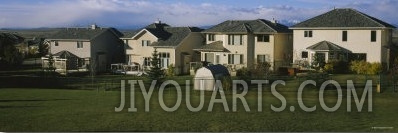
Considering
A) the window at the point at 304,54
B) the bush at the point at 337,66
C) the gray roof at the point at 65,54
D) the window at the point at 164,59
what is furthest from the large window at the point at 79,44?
the bush at the point at 337,66

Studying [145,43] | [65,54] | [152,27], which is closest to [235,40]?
[145,43]

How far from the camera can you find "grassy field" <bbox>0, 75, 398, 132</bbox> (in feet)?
59.6

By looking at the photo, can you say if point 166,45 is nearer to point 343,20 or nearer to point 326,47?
point 326,47

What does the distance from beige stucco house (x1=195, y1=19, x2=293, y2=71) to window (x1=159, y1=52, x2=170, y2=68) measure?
10.3 feet

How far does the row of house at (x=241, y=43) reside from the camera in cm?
4131

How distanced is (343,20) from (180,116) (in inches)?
1021

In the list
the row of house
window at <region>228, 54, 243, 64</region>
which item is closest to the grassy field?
the row of house

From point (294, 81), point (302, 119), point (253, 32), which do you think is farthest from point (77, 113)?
point (253, 32)

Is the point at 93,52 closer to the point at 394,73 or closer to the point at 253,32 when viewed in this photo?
the point at 253,32

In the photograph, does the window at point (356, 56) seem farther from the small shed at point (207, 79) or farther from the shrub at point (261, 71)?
the small shed at point (207, 79)

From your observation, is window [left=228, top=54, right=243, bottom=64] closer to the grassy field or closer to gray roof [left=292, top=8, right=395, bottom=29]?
gray roof [left=292, top=8, right=395, bottom=29]

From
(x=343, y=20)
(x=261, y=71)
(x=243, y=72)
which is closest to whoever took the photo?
(x=261, y=71)

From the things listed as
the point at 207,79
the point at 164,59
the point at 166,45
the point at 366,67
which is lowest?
the point at 207,79

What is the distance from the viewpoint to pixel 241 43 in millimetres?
45750
